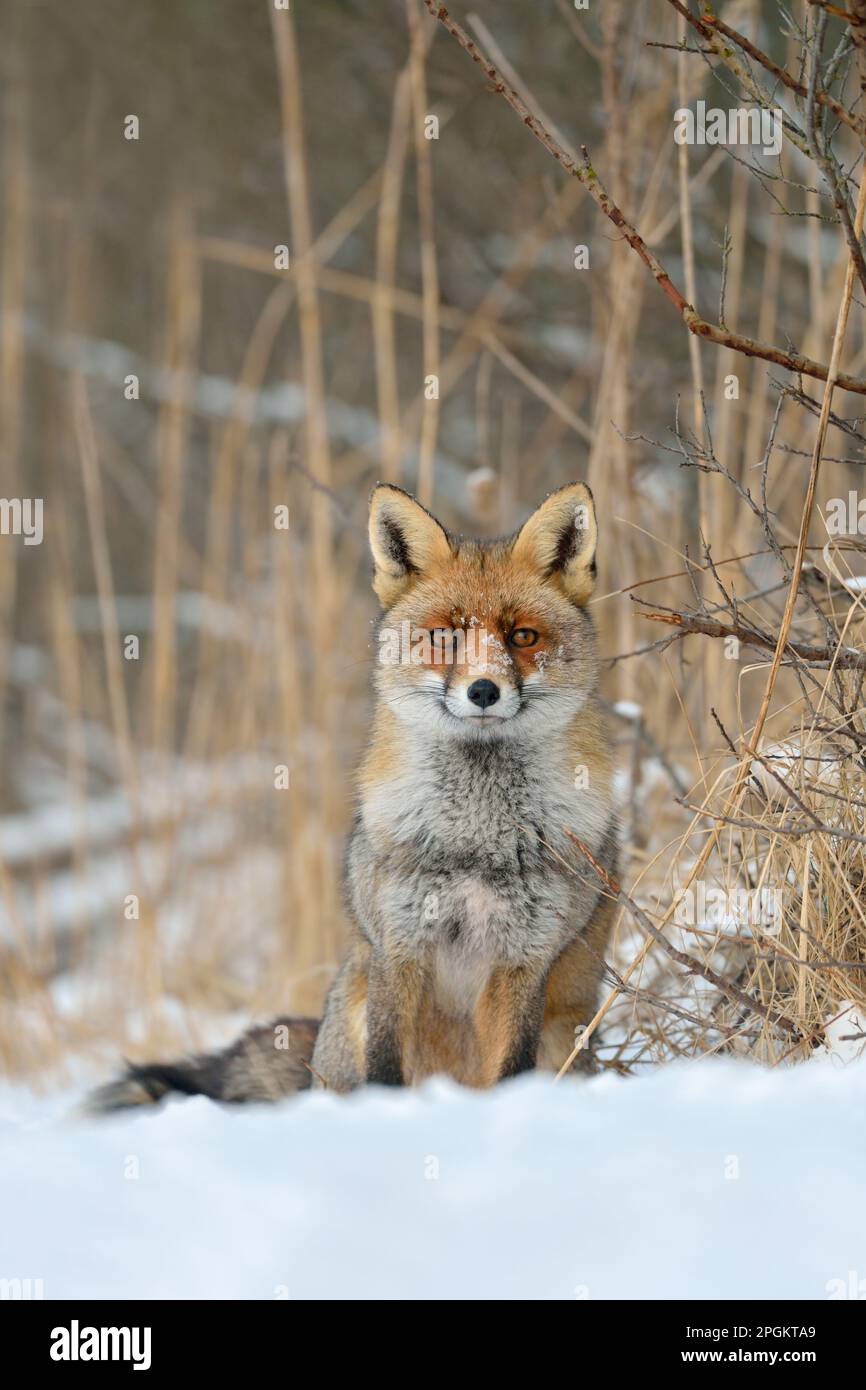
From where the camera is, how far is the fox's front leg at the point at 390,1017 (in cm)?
279

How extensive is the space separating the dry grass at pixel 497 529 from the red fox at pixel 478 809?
0.64ft

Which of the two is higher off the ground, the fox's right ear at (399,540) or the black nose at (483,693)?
the fox's right ear at (399,540)

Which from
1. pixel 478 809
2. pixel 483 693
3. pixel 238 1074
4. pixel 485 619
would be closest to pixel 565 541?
pixel 485 619

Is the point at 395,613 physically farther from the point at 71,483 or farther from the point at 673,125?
the point at 71,483

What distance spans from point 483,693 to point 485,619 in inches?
8.4

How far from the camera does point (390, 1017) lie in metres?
2.80

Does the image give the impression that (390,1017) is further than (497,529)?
No

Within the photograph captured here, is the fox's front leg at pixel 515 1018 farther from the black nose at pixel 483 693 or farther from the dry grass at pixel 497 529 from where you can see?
the black nose at pixel 483 693

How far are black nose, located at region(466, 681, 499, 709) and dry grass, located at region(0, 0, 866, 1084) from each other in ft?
1.43

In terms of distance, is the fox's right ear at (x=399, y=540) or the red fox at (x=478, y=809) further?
the fox's right ear at (x=399, y=540)

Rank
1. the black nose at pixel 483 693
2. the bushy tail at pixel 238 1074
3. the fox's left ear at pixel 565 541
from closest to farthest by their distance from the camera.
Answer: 1. the black nose at pixel 483 693
2. the fox's left ear at pixel 565 541
3. the bushy tail at pixel 238 1074

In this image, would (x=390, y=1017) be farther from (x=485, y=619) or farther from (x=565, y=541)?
(x=565, y=541)

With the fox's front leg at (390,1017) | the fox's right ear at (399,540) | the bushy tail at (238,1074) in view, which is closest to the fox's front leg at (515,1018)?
the fox's front leg at (390,1017)

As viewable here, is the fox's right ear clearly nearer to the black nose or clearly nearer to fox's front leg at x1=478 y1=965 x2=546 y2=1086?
the black nose
